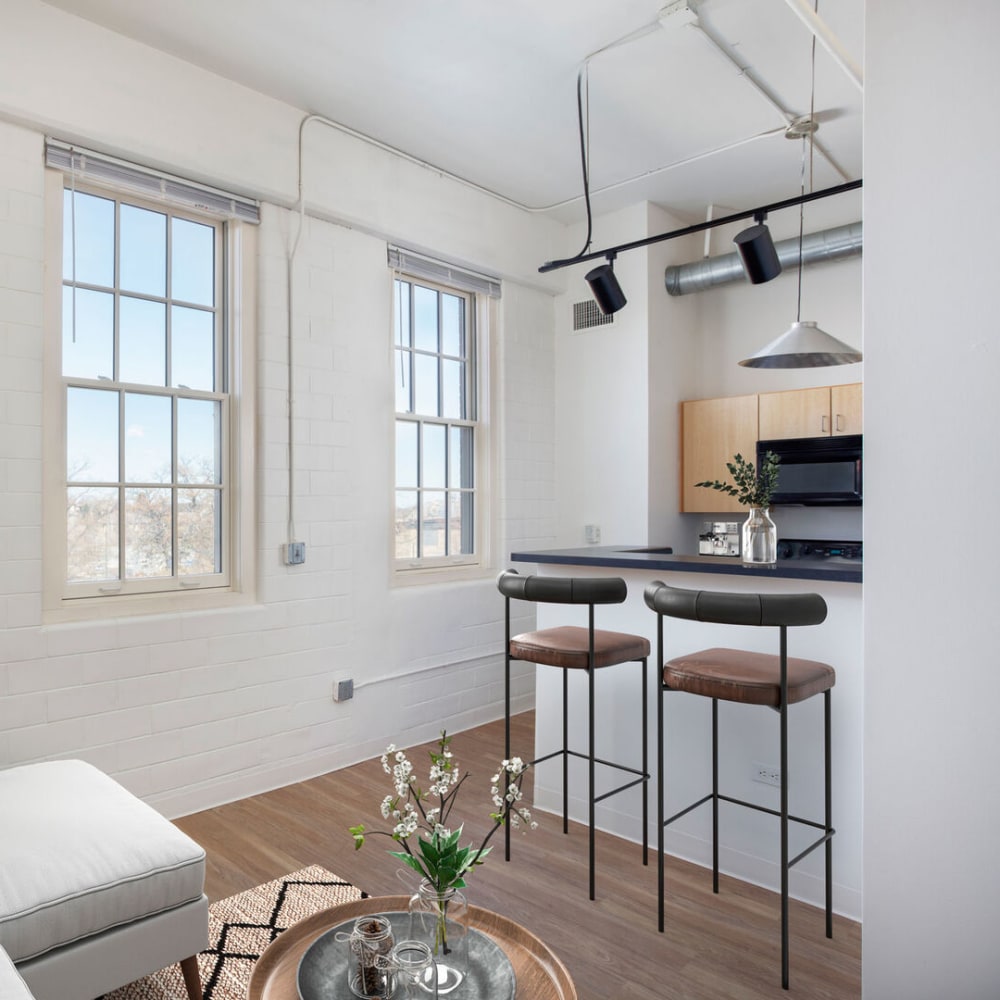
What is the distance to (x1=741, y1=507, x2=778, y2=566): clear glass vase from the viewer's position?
8.75 ft

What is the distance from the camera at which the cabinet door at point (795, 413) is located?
14.5 feet

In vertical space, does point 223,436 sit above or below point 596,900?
above

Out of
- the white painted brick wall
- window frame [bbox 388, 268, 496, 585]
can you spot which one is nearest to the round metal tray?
the white painted brick wall

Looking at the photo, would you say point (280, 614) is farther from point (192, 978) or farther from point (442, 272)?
point (442, 272)

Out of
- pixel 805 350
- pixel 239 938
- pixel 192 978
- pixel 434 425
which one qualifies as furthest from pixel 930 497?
pixel 434 425

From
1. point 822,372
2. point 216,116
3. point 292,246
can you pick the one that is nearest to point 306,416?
point 292,246

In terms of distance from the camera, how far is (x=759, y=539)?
267cm

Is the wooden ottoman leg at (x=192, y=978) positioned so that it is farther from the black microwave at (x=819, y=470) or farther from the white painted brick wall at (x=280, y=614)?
the black microwave at (x=819, y=470)

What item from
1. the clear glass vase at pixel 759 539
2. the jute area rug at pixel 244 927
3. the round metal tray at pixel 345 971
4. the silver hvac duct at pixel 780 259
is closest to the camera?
→ the round metal tray at pixel 345 971

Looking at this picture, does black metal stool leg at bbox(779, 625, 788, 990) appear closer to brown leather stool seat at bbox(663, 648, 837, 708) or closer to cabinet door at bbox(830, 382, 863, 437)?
brown leather stool seat at bbox(663, 648, 837, 708)

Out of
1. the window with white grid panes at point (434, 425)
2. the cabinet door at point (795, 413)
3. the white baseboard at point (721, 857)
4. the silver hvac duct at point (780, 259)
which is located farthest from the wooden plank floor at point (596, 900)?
the silver hvac duct at point (780, 259)

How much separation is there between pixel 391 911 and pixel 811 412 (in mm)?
3812

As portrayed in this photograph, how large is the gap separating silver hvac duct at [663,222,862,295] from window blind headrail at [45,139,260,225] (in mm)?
2733

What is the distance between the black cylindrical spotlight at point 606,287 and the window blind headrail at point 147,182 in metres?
1.63
